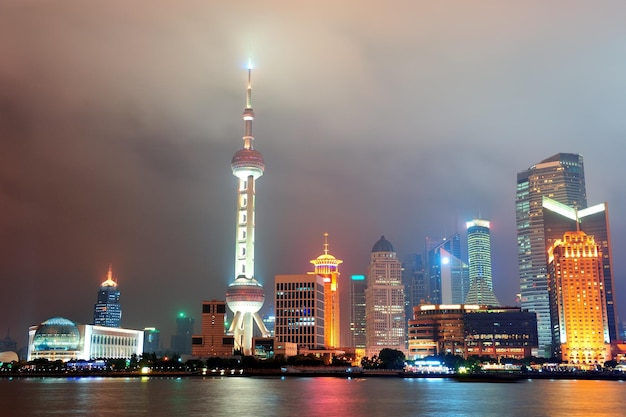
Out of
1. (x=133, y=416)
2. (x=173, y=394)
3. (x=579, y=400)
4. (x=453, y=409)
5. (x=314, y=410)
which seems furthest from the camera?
(x=173, y=394)

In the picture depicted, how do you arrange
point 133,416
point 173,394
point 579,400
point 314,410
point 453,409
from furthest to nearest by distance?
point 173,394, point 579,400, point 453,409, point 314,410, point 133,416

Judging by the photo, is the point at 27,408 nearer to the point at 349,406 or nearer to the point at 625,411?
the point at 349,406

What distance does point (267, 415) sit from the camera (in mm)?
102312

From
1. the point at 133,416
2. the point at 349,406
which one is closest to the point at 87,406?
the point at 133,416

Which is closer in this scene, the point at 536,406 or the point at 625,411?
the point at 625,411

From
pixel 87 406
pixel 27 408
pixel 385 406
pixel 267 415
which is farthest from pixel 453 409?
pixel 27 408

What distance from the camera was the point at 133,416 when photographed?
10044 centimetres

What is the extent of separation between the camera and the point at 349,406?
118 meters

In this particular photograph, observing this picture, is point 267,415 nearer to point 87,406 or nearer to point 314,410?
point 314,410

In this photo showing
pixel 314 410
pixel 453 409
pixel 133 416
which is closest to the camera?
pixel 133 416

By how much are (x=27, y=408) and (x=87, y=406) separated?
9.46 meters

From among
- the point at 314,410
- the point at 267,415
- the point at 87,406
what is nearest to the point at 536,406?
the point at 314,410

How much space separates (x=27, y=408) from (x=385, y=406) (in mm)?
59956

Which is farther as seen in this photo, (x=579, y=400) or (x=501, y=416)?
(x=579, y=400)
